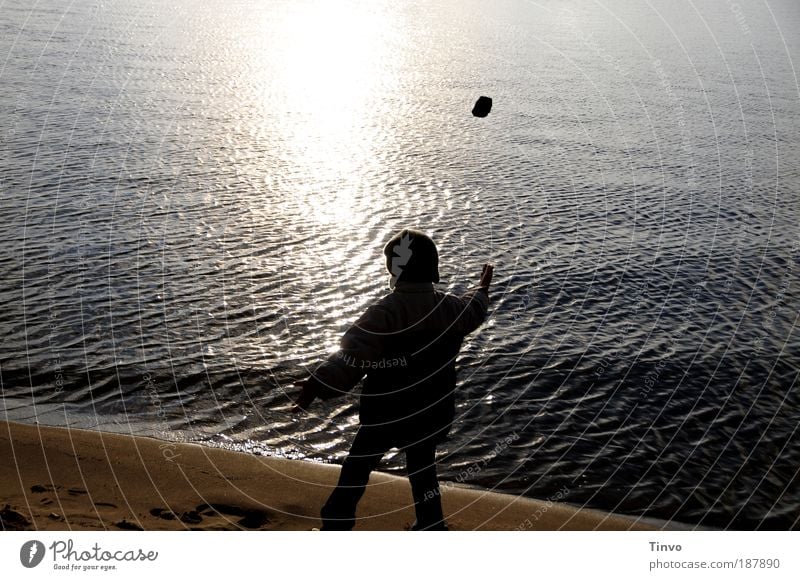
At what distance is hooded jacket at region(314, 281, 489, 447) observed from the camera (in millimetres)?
6660

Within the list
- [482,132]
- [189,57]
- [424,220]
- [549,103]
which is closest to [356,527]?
[424,220]

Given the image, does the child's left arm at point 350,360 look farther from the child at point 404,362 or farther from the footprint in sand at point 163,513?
the footprint in sand at point 163,513

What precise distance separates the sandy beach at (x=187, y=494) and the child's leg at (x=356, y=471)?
94cm

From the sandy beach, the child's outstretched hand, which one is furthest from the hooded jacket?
the sandy beach

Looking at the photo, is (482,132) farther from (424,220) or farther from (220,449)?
(220,449)

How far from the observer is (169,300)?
15.4 m

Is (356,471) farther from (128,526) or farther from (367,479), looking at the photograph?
(128,526)

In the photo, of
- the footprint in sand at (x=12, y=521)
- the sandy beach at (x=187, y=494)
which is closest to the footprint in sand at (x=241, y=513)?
the sandy beach at (x=187, y=494)

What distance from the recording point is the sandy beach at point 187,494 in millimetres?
8148
